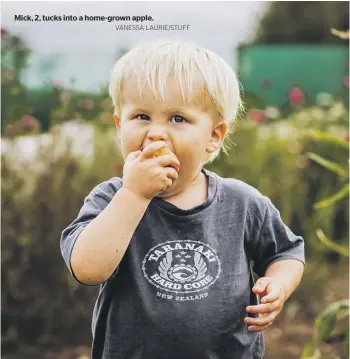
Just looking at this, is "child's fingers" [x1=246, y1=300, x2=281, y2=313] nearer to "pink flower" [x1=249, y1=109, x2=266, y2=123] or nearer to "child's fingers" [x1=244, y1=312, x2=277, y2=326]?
"child's fingers" [x1=244, y1=312, x2=277, y2=326]

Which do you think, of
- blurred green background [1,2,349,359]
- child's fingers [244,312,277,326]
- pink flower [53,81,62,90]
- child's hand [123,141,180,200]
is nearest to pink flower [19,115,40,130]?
blurred green background [1,2,349,359]

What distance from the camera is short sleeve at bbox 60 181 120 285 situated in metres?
1.56

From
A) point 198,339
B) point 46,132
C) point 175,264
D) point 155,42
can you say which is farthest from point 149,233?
point 46,132

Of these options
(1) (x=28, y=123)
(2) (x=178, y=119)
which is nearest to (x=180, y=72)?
(2) (x=178, y=119)

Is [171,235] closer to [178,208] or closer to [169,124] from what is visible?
[178,208]

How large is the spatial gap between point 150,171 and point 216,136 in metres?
0.28

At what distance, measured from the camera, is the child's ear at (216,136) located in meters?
1.74

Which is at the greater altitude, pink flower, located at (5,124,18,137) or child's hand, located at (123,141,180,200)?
child's hand, located at (123,141,180,200)

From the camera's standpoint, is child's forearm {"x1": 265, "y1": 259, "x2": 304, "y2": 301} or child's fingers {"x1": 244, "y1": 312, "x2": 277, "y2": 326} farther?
child's forearm {"x1": 265, "y1": 259, "x2": 304, "y2": 301}

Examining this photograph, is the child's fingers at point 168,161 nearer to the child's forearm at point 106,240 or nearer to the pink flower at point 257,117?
the child's forearm at point 106,240

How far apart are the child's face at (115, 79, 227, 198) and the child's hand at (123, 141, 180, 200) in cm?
5

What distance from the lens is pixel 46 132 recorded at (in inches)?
143

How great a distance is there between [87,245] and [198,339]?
1.14 feet

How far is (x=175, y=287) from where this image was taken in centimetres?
161
